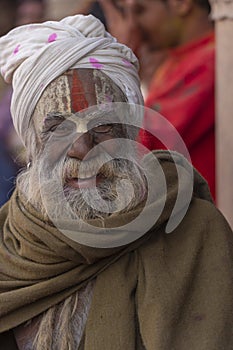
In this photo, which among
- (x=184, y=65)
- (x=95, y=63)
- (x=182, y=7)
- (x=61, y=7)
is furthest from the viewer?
(x=61, y=7)

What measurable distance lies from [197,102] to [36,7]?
2157 millimetres

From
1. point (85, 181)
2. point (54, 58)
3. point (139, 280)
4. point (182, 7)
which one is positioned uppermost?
point (54, 58)

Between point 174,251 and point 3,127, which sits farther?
point 3,127

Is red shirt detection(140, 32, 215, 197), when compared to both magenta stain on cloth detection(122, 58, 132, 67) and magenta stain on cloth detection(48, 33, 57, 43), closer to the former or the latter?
magenta stain on cloth detection(122, 58, 132, 67)

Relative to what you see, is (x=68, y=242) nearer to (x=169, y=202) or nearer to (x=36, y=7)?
(x=169, y=202)

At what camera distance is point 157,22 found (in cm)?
606

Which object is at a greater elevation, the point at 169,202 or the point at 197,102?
the point at 169,202

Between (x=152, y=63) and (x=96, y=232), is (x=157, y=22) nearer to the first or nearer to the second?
(x=152, y=63)

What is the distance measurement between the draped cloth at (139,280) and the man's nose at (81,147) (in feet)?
0.73

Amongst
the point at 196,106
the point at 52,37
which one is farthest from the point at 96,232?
the point at 196,106

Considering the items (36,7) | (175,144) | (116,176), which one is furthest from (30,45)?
(36,7)

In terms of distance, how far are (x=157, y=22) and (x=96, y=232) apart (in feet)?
9.61

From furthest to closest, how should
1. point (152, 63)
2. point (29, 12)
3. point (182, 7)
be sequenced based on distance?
point (29, 12) < point (152, 63) < point (182, 7)

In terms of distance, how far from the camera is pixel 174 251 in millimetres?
3396
